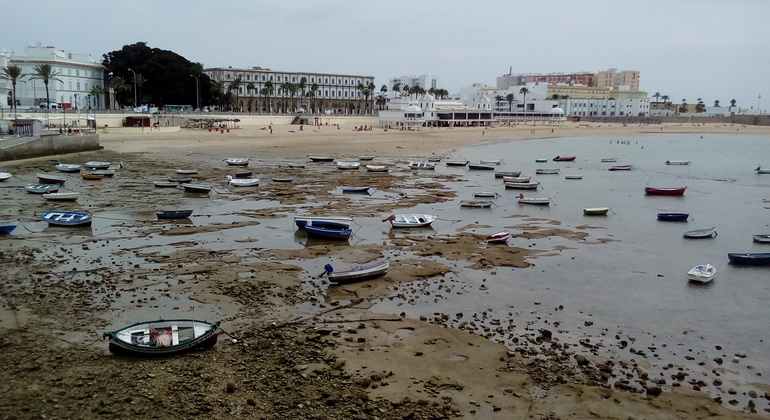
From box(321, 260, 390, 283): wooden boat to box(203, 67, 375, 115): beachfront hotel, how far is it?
420 ft

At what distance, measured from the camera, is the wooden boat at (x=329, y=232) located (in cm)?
2658

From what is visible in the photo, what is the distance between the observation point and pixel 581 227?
3175 cm

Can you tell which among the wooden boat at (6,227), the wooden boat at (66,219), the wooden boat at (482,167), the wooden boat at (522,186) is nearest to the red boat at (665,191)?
the wooden boat at (522,186)

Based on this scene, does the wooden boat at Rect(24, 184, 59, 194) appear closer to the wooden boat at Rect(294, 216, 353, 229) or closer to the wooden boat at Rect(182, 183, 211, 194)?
the wooden boat at Rect(182, 183, 211, 194)

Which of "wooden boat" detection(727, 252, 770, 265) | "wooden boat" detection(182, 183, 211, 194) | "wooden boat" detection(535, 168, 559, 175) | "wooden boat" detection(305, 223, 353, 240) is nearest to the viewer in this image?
"wooden boat" detection(727, 252, 770, 265)

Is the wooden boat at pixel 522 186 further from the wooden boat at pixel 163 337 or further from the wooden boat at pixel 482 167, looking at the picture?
the wooden boat at pixel 163 337

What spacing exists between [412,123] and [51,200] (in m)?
95.7

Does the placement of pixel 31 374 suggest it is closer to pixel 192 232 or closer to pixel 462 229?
pixel 192 232

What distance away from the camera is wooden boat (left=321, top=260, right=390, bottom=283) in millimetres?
19938

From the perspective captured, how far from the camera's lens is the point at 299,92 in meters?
161

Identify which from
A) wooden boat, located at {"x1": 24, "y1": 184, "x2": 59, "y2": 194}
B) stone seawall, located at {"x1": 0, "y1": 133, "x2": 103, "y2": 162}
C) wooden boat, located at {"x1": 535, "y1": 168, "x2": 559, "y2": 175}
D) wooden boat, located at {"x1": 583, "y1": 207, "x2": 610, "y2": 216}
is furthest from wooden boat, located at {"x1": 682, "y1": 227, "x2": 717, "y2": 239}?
stone seawall, located at {"x1": 0, "y1": 133, "x2": 103, "y2": 162}

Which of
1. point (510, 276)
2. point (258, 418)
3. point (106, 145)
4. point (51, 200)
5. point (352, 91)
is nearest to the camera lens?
point (258, 418)

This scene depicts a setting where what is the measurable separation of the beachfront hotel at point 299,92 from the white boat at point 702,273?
12903 centimetres

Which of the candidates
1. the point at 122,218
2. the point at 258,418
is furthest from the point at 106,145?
the point at 258,418
